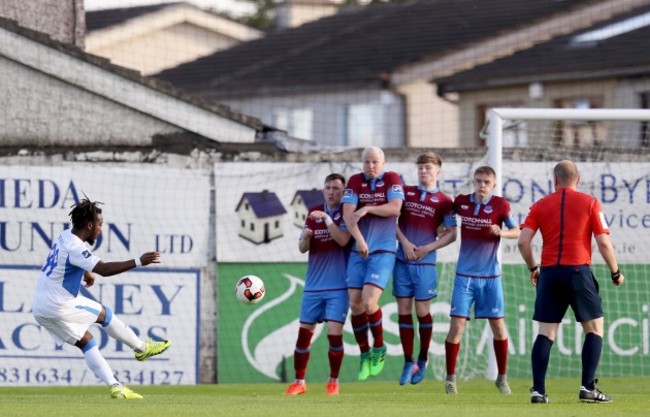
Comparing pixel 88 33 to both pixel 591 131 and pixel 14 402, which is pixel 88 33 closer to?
pixel 591 131

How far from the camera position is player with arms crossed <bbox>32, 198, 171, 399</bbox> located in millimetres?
13258

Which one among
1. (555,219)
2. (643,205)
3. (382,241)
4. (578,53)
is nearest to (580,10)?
(578,53)

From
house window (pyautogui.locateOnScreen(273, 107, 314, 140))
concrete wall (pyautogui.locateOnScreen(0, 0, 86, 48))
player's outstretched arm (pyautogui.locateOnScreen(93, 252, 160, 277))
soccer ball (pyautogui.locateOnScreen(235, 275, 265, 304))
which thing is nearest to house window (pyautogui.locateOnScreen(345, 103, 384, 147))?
house window (pyautogui.locateOnScreen(273, 107, 314, 140))

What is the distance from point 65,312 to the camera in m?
13.4

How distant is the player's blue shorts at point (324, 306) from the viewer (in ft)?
49.4

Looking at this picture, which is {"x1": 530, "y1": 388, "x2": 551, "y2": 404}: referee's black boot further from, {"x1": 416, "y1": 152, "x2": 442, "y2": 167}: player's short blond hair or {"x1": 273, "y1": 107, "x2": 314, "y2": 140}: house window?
{"x1": 273, "y1": 107, "x2": 314, "y2": 140}: house window

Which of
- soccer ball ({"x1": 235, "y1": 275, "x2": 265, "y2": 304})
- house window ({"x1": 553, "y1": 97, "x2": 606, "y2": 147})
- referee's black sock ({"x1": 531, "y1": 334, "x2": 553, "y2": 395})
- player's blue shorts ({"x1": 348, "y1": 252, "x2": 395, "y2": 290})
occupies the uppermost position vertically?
house window ({"x1": 553, "y1": 97, "x2": 606, "y2": 147})

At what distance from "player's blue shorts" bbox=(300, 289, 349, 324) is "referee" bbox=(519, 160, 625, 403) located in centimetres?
317

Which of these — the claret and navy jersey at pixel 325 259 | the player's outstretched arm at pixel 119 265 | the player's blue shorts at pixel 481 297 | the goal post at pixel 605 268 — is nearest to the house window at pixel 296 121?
the goal post at pixel 605 268

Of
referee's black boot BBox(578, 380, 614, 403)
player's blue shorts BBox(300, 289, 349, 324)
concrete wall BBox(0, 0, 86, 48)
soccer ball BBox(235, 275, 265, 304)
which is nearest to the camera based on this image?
referee's black boot BBox(578, 380, 614, 403)

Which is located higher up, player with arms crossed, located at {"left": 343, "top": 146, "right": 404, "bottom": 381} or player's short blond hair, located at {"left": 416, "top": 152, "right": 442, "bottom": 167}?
player's short blond hair, located at {"left": 416, "top": 152, "right": 442, "bottom": 167}

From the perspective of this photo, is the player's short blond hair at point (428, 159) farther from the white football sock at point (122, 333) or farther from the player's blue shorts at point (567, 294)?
the white football sock at point (122, 333)

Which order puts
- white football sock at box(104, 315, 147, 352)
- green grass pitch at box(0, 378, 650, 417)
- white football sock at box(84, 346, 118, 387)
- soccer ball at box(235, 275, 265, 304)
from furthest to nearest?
soccer ball at box(235, 275, 265, 304) → white football sock at box(104, 315, 147, 352) → white football sock at box(84, 346, 118, 387) → green grass pitch at box(0, 378, 650, 417)

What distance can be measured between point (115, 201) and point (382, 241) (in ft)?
14.9
